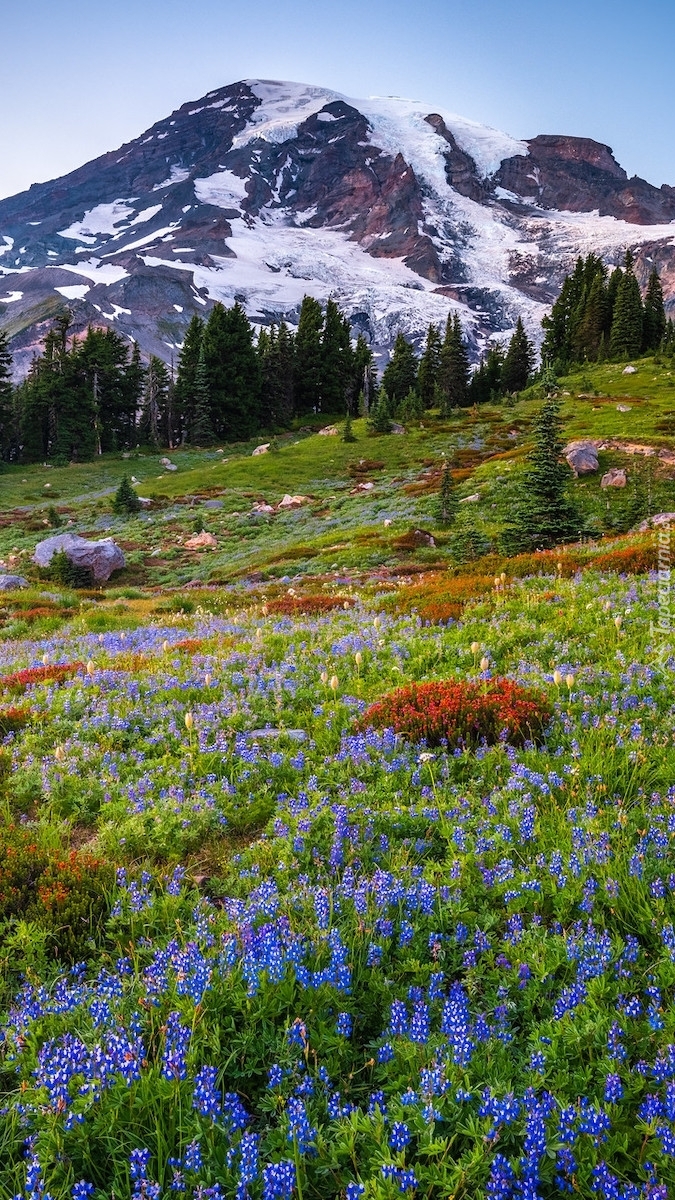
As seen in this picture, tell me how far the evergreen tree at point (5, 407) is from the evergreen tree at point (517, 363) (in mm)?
74169

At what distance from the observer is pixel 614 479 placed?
35281 millimetres

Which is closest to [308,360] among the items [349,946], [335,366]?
[335,366]

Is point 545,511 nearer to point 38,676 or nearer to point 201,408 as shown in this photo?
point 38,676

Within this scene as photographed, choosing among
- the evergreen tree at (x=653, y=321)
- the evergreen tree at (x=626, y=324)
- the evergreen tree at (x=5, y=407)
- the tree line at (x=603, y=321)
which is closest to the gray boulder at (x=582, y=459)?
the tree line at (x=603, y=321)

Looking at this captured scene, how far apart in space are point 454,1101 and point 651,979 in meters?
1.17

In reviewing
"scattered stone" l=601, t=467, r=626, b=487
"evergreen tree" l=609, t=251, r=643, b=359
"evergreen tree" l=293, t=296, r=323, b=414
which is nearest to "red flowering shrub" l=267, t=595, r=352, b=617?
"scattered stone" l=601, t=467, r=626, b=487

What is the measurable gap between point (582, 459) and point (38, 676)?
36093mm

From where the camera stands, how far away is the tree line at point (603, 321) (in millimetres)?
92750

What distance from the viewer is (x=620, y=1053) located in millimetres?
2658

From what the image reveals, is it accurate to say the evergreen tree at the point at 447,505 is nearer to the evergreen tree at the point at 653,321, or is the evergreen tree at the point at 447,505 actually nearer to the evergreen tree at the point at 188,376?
the evergreen tree at the point at 188,376

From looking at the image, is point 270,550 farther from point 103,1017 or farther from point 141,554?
point 103,1017

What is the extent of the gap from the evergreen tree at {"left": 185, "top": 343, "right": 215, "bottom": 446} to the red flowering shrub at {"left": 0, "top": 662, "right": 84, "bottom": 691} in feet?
265

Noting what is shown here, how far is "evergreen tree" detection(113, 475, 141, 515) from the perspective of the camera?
165 ft

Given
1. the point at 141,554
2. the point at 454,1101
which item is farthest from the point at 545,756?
the point at 141,554
